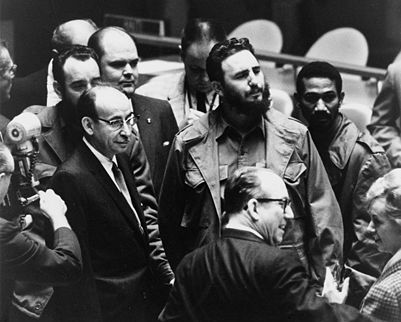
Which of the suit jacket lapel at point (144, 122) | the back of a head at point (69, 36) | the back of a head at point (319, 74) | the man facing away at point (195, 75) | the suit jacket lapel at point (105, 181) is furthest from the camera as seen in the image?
the back of a head at point (69, 36)

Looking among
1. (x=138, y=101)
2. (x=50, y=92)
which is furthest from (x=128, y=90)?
(x=50, y=92)

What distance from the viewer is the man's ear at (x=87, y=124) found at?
3438 mm

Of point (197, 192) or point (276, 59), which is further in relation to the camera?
point (276, 59)

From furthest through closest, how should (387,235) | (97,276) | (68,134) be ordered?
(68,134) < (97,276) < (387,235)

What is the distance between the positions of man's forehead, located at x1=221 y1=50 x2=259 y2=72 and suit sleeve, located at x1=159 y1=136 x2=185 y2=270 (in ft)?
1.10

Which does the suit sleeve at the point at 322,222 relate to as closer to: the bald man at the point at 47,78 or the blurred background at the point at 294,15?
the bald man at the point at 47,78

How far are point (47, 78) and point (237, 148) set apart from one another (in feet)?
3.53

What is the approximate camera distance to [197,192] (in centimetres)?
356

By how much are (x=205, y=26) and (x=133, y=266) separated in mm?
1195

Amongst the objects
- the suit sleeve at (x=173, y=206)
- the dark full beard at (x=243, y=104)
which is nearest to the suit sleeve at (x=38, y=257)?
the suit sleeve at (x=173, y=206)

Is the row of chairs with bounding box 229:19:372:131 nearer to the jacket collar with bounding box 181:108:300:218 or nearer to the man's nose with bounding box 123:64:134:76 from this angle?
the man's nose with bounding box 123:64:134:76

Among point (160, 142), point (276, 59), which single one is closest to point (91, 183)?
point (160, 142)

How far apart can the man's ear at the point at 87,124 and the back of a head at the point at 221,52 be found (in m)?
0.53

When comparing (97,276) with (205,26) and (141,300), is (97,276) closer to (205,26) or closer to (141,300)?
(141,300)
